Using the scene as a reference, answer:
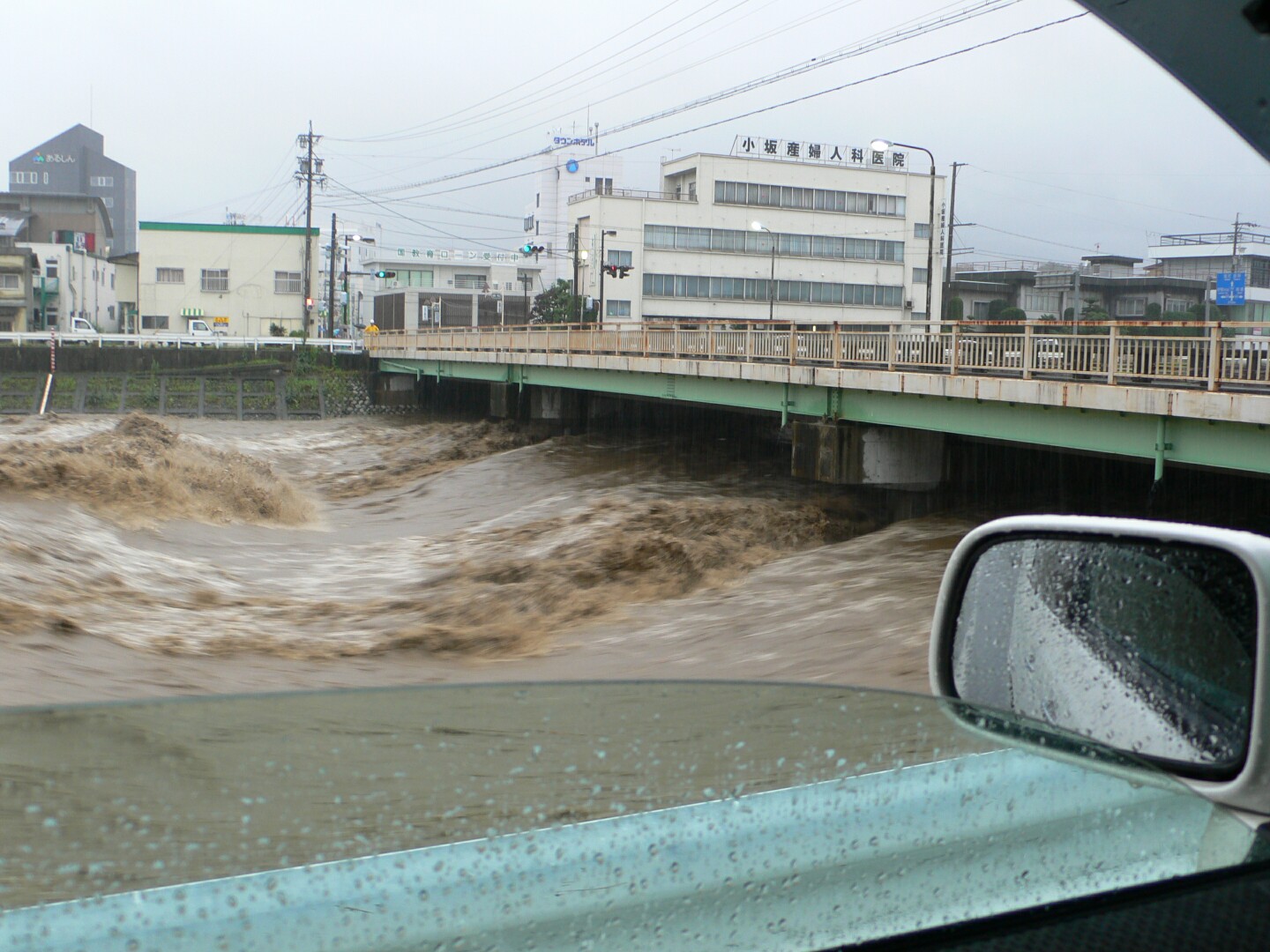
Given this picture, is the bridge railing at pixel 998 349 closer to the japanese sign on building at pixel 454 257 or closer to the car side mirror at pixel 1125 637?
the car side mirror at pixel 1125 637

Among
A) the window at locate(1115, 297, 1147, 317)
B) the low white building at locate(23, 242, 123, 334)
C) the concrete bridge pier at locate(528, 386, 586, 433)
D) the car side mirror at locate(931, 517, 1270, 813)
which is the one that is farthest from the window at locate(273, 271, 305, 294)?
the car side mirror at locate(931, 517, 1270, 813)

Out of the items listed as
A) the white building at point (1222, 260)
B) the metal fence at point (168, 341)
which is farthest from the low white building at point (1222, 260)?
the metal fence at point (168, 341)

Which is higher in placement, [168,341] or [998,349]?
[168,341]

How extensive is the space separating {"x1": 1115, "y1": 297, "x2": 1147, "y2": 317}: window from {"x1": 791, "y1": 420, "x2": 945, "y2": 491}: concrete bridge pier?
17500 mm

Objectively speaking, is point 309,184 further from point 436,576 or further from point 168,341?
point 436,576

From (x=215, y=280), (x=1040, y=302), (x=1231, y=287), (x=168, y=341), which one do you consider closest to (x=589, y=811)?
(x=1231, y=287)

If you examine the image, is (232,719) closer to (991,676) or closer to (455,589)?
(991,676)

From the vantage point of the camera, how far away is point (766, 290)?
243 feet

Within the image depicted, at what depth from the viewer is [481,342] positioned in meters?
39.7

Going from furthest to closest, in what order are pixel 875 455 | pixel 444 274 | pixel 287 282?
pixel 444 274
pixel 287 282
pixel 875 455

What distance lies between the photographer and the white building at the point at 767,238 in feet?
233

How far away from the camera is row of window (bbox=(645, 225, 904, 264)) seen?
7131 cm

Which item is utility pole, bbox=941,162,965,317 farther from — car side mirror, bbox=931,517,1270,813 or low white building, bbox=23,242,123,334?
low white building, bbox=23,242,123,334

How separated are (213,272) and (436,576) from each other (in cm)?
6575
